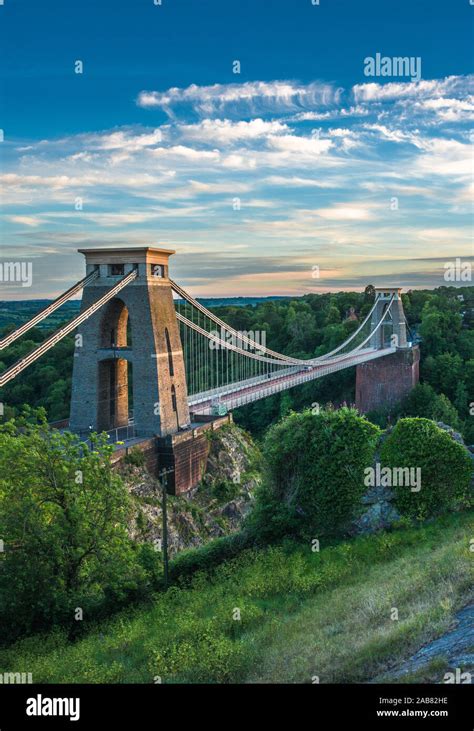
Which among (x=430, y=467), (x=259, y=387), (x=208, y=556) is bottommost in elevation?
(x=208, y=556)

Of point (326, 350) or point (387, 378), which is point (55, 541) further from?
point (326, 350)

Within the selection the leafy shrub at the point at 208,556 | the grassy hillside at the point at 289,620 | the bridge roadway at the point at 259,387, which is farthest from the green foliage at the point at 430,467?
the bridge roadway at the point at 259,387

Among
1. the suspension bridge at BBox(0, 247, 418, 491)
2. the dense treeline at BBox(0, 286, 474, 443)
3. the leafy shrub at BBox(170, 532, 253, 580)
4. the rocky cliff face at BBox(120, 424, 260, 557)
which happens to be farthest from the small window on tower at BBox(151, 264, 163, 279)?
the dense treeline at BBox(0, 286, 474, 443)

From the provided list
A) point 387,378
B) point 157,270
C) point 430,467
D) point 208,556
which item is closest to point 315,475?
point 430,467

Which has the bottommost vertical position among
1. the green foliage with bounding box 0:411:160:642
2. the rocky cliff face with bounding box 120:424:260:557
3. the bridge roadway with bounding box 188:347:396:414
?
the rocky cliff face with bounding box 120:424:260:557

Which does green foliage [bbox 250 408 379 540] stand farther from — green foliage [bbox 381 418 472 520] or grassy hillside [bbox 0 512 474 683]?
grassy hillside [bbox 0 512 474 683]

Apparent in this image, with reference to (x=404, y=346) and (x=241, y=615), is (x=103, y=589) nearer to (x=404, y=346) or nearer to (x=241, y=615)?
(x=241, y=615)

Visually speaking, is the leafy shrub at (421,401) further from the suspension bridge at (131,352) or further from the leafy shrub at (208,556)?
the leafy shrub at (208,556)
